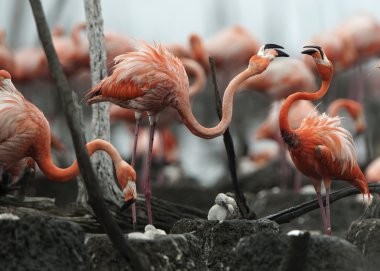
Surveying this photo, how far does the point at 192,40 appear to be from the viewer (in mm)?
14156

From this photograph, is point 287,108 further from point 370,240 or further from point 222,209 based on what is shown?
point 370,240

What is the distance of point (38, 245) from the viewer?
5594mm

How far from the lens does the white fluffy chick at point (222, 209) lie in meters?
7.39

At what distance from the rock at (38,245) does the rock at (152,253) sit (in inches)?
8.6

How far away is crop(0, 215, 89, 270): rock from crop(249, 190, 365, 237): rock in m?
5.55

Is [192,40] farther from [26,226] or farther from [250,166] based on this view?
[26,226]

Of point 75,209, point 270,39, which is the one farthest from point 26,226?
point 270,39

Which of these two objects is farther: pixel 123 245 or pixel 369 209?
pixel 369 209

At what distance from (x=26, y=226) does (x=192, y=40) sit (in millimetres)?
8771

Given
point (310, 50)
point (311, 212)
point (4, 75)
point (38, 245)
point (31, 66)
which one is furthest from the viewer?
point (31, 66)

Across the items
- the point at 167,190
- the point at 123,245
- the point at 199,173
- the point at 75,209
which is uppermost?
the point at 123,245

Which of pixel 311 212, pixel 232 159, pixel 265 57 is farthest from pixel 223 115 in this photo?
pixel 311 212

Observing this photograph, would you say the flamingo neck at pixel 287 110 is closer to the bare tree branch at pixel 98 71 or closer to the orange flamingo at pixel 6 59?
the bare tree branch at pixel 98 71

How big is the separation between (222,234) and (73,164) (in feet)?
3.31
